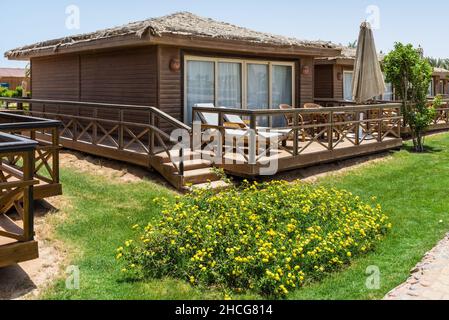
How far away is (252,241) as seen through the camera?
6.21 metres

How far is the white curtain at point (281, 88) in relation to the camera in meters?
14.5

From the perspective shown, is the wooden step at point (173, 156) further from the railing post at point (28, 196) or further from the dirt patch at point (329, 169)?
the railing post at point (28, 196)

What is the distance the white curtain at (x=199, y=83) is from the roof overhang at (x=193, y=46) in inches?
24.0

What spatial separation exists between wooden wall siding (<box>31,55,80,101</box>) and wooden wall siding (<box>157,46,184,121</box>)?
4.40m

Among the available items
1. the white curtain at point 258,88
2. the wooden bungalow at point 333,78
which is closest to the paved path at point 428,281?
the white curtain at point 258,88

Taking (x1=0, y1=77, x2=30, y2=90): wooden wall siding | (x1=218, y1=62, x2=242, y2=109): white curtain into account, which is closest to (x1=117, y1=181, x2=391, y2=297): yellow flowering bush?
(x1=218, y1=62, x2=242, y2=109): white curtain

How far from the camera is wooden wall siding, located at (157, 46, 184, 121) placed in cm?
1178

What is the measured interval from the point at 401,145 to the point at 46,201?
10.4 meters

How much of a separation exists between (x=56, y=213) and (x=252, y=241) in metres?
3.37

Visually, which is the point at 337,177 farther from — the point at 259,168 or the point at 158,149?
the point at 158,149

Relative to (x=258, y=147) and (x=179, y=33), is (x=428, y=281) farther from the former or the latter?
(x=179, y=33)

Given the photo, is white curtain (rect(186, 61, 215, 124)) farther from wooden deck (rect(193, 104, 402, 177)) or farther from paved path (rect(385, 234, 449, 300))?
paved path (rect(385, 234, 449, 300))

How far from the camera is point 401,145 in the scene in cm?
1467
